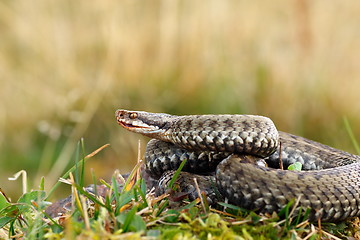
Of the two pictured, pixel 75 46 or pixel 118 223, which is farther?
pixel 75 46

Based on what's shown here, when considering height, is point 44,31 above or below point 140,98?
above

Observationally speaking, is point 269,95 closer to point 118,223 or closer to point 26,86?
Answer: point 26,86

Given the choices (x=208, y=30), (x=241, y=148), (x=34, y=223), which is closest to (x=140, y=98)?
(x=208, y=30)

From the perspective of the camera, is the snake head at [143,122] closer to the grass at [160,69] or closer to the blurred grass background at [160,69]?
the blurred grass background at [160,69]

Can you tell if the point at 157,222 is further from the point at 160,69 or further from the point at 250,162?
the point at 160,69

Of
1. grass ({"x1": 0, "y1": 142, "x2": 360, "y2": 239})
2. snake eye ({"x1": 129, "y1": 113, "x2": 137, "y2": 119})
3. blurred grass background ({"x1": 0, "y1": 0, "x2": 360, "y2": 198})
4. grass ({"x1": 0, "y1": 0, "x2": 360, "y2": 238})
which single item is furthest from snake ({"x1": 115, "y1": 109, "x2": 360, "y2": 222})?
grass ({"x1": 0, "y1": 0, "x2": 360, "y2": 238})

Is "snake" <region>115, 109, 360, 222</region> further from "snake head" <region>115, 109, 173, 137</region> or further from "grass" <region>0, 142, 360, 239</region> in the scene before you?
"grass" <region>0, 142, 360, 239</region>

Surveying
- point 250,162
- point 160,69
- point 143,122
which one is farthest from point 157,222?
point 160,69
